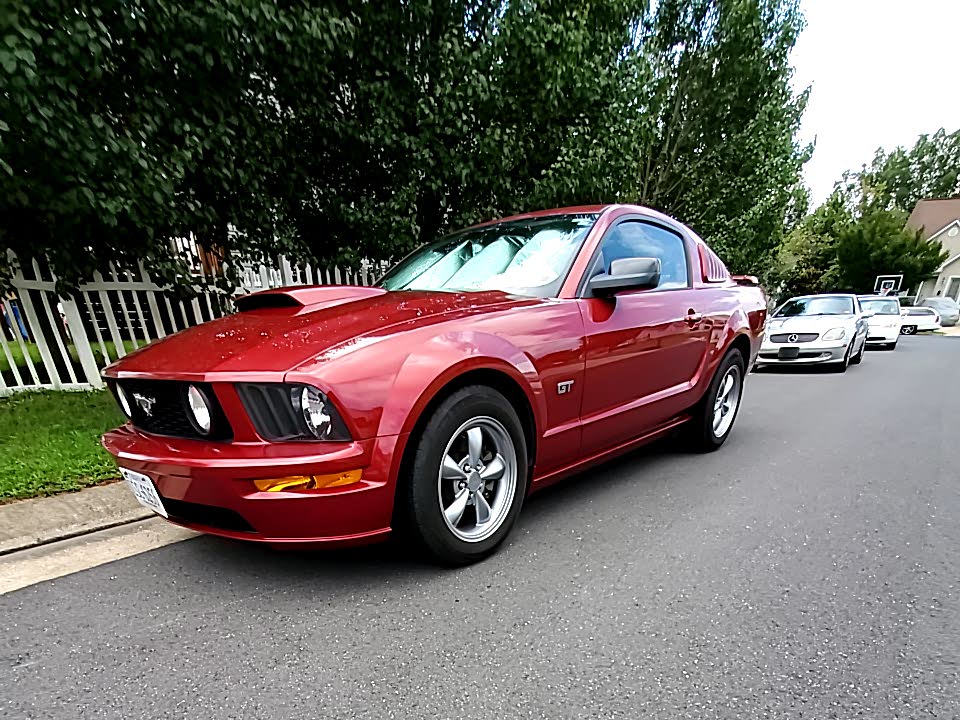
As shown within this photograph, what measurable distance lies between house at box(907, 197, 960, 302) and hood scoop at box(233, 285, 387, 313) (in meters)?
46.1

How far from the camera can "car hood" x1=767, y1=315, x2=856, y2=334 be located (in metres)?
9.85

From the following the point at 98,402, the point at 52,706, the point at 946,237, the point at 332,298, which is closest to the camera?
the point at 52,706

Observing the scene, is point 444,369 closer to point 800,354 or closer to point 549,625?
point 549,625

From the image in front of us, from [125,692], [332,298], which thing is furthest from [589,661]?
[332,298]

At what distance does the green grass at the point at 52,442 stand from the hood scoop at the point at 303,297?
1.42 metres

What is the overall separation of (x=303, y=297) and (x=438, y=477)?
3.83ft

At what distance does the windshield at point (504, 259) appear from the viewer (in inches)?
121

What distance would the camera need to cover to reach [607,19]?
7605mm

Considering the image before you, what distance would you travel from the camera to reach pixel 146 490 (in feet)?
7.46

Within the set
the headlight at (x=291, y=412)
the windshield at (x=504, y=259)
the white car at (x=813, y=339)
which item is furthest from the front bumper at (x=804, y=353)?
the headlight at (x=291, y=412)

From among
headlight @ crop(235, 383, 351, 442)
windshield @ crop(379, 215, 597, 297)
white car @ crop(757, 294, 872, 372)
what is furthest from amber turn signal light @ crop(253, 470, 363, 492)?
white car @ crop(757, 294, 872, 372)

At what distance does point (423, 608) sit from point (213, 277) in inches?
203

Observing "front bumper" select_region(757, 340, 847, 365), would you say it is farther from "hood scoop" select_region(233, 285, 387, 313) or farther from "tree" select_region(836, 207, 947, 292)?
"tree" select_region(836, 207, 947, 292)

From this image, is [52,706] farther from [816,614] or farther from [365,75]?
[365,75]
